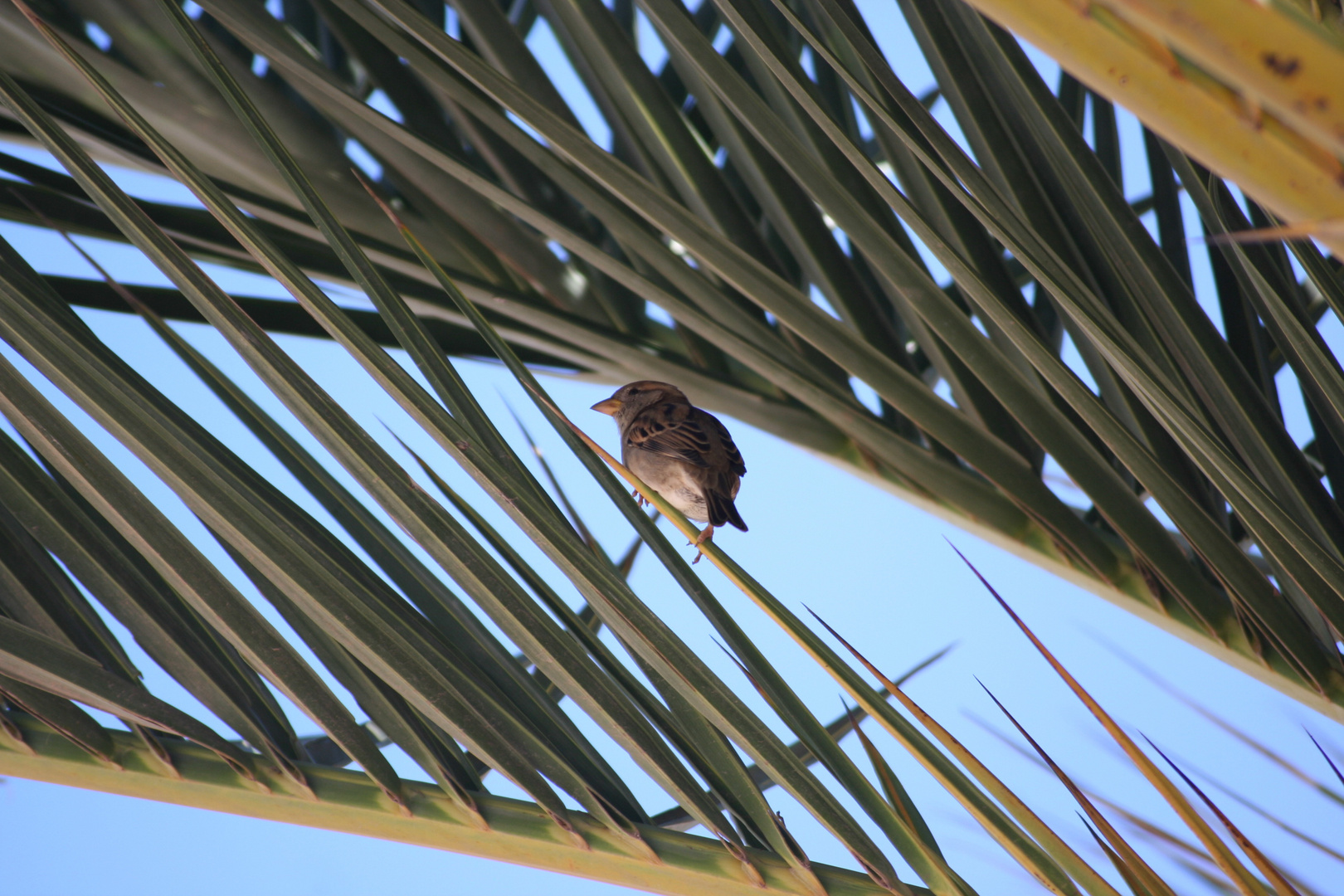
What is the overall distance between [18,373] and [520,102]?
735 millimetres

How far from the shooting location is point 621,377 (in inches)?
95.4

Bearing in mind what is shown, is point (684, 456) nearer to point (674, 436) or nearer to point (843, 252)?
point (674, 436)

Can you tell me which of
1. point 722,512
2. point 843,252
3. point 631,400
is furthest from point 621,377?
point 631,400

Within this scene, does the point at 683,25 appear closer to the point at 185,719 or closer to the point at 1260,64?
the point at 1260,64

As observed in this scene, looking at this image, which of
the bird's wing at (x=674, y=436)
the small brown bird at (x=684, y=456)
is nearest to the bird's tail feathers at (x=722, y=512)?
the small brown bird at (x=684, y=456)

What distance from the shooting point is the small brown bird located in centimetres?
266

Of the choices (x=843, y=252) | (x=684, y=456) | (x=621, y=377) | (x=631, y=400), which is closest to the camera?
(x=843, y=252)

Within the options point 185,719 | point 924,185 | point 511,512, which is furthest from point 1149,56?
point 924,185

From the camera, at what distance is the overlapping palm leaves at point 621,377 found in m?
1.18

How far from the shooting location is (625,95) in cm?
208

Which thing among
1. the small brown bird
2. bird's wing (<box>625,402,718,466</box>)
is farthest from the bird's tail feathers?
bird's wing (<box>625,402,718,466</box>)

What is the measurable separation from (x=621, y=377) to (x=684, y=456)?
424mm

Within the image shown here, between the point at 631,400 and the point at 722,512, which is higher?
the point at 631,400

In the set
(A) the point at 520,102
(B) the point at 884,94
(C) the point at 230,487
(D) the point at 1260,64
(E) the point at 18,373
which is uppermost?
Result: (B) the point at 884,94
